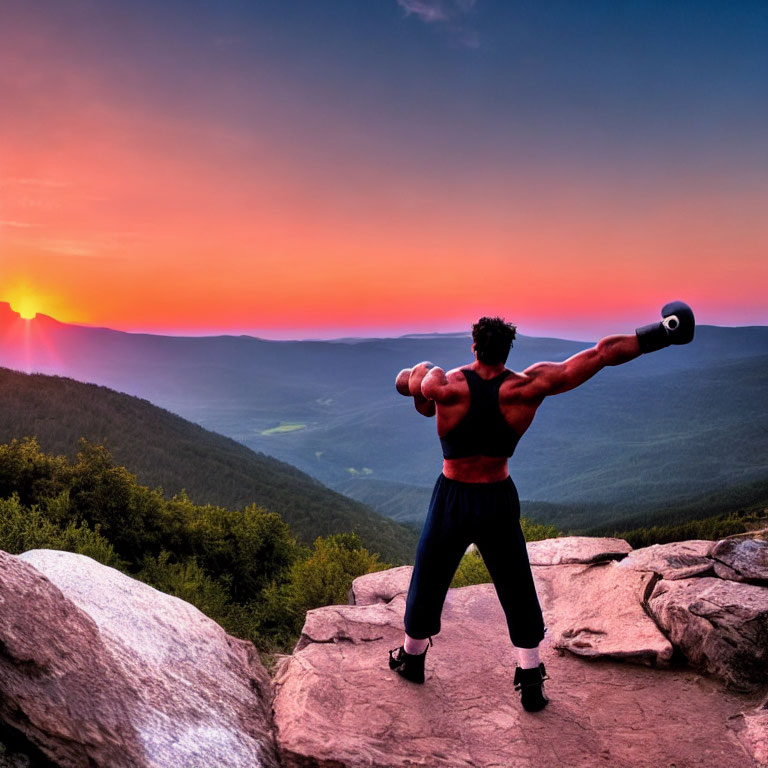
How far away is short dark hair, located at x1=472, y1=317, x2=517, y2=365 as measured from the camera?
4754 millimetres

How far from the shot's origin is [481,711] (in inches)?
198

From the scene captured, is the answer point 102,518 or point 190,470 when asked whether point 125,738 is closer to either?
point 102,518

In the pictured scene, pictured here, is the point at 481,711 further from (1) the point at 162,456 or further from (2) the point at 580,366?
(1) the point at 162,456

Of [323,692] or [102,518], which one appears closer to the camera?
[323,692]

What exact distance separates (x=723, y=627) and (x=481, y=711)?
2.57 metres

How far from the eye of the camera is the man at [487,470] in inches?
185

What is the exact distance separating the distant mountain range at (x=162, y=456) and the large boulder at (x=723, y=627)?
42.8 metres

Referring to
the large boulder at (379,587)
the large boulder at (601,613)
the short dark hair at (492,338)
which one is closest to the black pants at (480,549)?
the short dark hair at (492,338)

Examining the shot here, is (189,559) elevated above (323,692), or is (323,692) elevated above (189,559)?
(323,692)

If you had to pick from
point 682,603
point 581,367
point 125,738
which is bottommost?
point 125,738

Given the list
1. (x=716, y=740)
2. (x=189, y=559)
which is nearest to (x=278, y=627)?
(x=189, y=559)

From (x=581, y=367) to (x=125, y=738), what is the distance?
4309 millimetres

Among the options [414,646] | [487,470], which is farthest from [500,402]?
[414,646]

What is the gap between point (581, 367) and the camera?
4555mm
